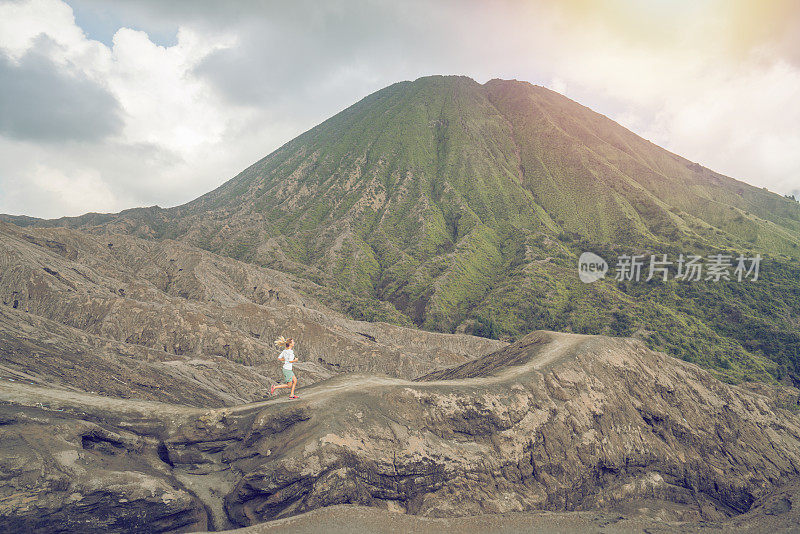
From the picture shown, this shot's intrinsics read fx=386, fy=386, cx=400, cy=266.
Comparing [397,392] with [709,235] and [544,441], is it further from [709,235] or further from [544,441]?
[709,235]

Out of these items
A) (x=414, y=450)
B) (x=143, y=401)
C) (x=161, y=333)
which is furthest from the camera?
(x=161, y=333)

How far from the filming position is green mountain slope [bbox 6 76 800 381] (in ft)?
320

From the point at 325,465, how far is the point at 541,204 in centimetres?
18211

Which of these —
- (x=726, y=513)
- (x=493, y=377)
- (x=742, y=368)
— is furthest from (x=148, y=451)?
(x=742, y=368)

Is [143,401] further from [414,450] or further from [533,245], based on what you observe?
[533,245]

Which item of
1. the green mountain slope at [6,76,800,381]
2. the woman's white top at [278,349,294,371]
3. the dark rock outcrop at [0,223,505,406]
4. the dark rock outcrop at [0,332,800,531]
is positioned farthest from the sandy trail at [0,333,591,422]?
the green mountain slope at [6,76,800,381]

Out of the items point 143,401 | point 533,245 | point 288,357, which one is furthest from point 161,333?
point 533,245

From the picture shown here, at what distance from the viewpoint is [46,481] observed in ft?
39.7

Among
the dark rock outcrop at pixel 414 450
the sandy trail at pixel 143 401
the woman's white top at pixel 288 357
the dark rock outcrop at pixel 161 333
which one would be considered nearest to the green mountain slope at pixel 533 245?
the dark rock outcrop at pixel 161 333

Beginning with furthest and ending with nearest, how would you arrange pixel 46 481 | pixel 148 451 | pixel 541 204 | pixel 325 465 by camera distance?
pixel 541 204 < pixel 148 451 < pixel 325 465 < pixel 46 481

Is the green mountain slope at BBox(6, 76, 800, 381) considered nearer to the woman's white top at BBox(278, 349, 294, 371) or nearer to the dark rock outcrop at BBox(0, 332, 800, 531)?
the dark rock outcrop at BBox(0, 332, 800, 531)

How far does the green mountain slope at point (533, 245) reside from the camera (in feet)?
320

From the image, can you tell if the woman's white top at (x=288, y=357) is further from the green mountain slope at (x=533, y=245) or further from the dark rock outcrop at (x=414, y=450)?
the green mountain slope at (x=533, y=245)

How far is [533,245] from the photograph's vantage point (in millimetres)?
142875
